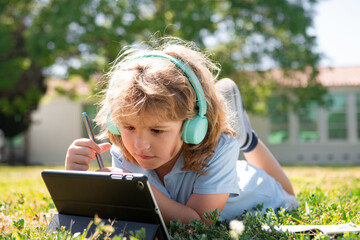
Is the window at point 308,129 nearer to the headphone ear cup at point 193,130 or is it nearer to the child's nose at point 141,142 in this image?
the headphone ear cup at point 193,130

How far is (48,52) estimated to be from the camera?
49.9 feet

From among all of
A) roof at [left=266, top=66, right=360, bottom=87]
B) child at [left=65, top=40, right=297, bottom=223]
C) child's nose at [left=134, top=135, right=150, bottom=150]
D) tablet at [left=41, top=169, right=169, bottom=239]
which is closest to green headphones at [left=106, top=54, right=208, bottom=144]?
child at [left=65, top=40, right=297, bottom=223]

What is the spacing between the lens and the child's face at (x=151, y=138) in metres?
2.02

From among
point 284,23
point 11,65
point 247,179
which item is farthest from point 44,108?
point 247,179

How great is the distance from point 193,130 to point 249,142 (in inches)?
61.0

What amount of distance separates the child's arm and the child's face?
0.19m

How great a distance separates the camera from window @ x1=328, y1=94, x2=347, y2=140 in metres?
22.3

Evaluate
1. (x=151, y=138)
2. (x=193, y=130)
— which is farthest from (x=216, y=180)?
(x=151, y=138)

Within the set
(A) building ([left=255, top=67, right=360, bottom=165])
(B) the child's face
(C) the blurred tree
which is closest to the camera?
(B) the child's face

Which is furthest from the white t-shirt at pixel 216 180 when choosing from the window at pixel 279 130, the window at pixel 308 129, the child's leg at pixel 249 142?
the window at pixel 308 129

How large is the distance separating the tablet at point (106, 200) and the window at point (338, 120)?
72.5 feet

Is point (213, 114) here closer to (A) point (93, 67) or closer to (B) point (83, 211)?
(B) point (83, 211)

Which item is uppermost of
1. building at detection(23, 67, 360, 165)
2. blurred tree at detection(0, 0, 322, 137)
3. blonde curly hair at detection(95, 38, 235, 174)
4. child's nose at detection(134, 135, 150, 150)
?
blurred tree at detection(0, 0, 322, 137)

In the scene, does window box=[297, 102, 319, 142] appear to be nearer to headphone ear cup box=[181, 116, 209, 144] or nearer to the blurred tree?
the blurred tree
